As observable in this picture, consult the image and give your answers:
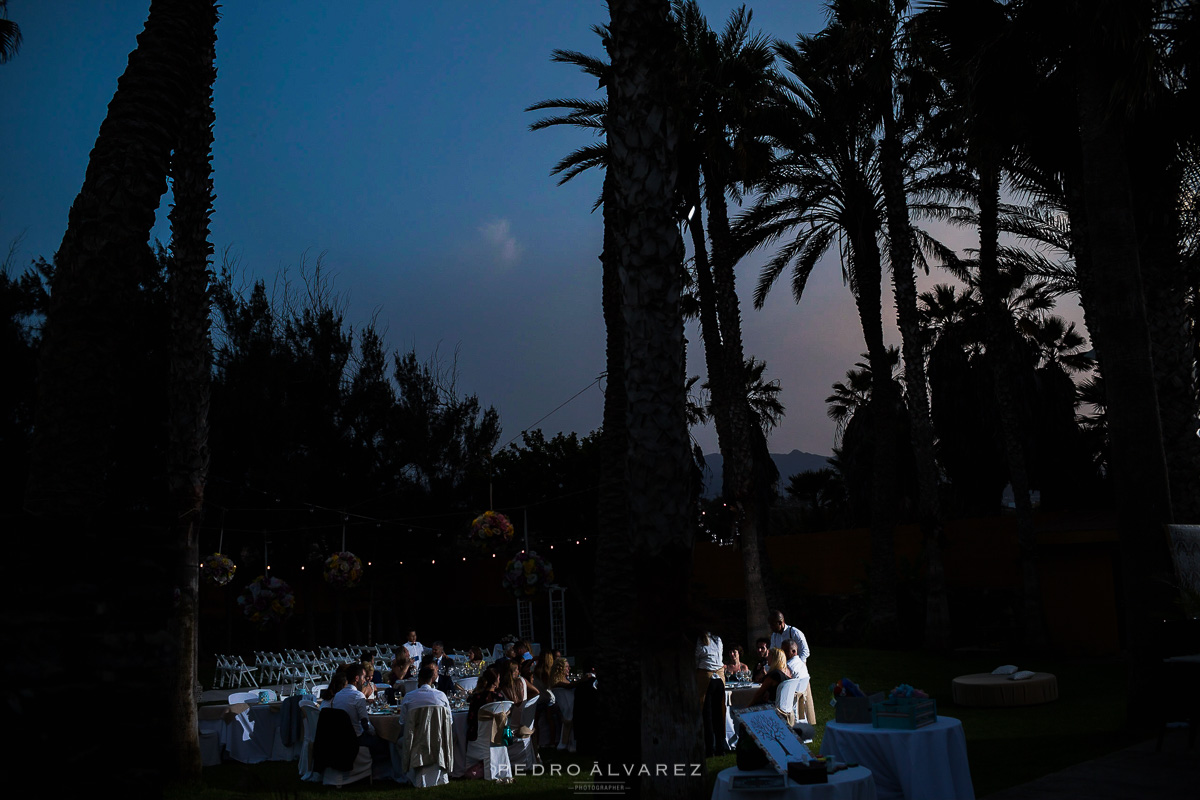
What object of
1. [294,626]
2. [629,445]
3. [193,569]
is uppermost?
[629,445]

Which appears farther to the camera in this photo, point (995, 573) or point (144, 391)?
point (144, 391)

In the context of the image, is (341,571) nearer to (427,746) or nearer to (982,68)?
(427,746)

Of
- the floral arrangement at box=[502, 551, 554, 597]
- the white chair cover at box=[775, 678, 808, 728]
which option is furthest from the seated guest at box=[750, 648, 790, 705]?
the floral arrangement at box=[502, 551, 554, 597]

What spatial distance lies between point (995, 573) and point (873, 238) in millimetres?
8465

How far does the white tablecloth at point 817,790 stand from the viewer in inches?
231

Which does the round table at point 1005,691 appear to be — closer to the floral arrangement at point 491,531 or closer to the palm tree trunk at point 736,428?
the palm tree trunk at point 736,428

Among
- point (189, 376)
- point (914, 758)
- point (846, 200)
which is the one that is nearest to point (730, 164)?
point (846, 200)

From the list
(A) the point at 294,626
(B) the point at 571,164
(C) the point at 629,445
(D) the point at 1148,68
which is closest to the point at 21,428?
(A) the point at 294,626

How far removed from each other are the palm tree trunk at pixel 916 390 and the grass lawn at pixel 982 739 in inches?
71.6

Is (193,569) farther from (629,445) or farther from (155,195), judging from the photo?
(629,445)

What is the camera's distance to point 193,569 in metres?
10.8

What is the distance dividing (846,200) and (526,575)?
38.9 feet

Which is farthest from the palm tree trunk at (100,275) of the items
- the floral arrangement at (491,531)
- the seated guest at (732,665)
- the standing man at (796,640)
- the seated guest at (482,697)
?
the floral arrangement at (491,531)

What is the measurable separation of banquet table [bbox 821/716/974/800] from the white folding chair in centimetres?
472
